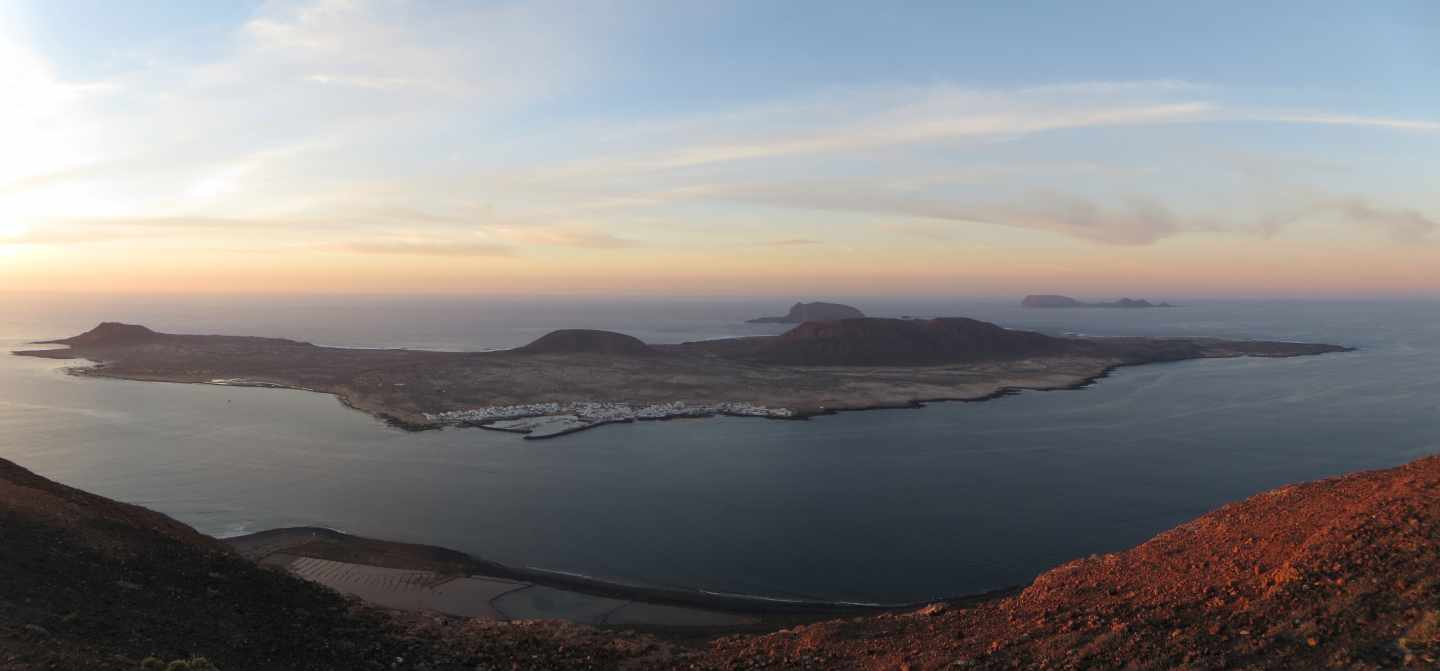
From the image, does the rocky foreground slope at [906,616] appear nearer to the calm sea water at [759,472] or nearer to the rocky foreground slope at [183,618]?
the rocky foreground slope at [183,618]

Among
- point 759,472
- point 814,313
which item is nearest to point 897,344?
point 759,472

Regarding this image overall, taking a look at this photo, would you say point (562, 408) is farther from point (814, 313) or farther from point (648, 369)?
point (814, 313)

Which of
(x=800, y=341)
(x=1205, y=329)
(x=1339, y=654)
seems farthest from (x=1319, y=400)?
(x=1205, y=329)

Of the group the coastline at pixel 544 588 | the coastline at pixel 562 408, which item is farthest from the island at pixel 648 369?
the coastline at pixel 544 588

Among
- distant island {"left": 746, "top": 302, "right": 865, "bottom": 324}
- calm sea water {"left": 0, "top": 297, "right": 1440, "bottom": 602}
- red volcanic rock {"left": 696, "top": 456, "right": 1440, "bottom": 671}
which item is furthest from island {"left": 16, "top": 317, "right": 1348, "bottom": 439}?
distant island {"left": 746, "top": 302, "right": 865, "bottom": 324}

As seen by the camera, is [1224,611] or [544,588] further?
[544,588]

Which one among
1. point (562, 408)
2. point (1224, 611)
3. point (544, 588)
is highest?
point (1224, 611)

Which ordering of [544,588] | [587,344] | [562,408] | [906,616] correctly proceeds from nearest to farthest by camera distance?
[906,616] < [544,588] < [562,408] < [587,344]
